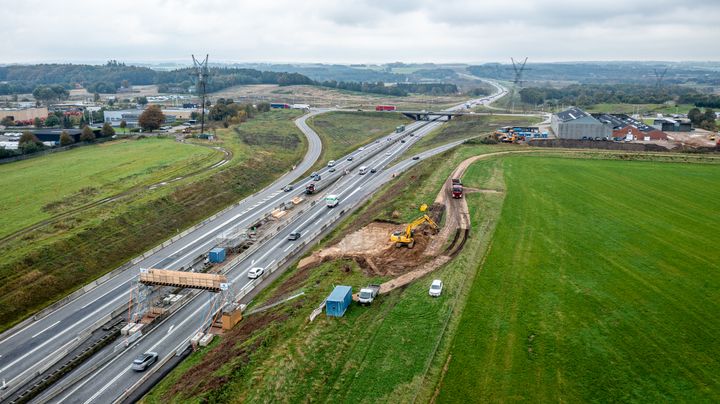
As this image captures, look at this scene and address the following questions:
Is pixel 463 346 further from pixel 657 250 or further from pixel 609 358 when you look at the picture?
pixel 657 250

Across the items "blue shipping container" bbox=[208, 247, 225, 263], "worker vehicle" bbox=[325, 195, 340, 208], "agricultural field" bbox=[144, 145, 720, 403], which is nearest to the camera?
"agricultural field" bbox=[144, 145, 720, 403]

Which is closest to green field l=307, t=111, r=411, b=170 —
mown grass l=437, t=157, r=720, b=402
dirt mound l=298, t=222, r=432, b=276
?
dirt mound l=298, t=222, r=432, b=276

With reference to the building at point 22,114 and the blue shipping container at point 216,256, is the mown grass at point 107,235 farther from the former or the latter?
the building at point 22,114

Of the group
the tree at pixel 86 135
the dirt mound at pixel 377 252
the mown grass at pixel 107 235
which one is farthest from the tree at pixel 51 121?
the dirt mound at pixel 377 252

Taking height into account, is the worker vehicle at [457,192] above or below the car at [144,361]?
above

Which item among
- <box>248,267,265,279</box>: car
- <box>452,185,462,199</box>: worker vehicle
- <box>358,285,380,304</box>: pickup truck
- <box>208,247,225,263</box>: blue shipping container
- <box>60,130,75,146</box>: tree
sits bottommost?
<box>248,267,265,279</box>: car

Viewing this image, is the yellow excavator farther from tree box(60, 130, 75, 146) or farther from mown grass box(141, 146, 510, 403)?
tree box(60, 130, 75, 146)
